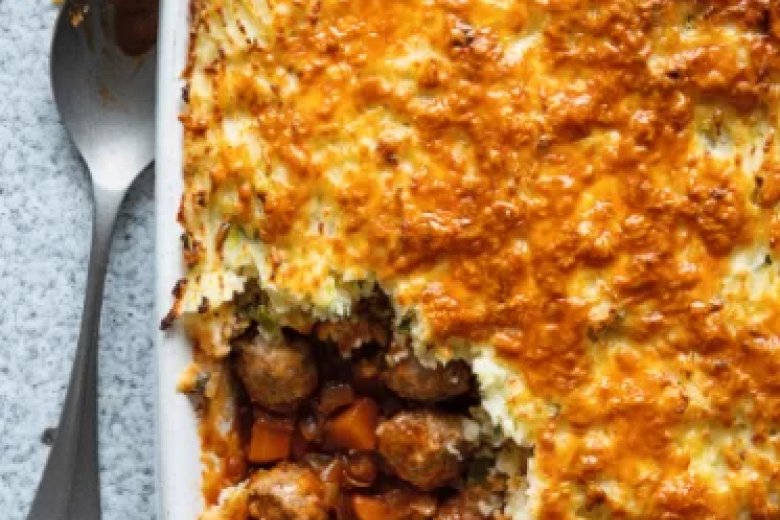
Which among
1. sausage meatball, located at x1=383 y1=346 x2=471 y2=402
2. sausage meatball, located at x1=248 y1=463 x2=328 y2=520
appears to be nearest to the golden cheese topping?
sausage meatball, located at x1=383 y1=346 x2=471 y2=402

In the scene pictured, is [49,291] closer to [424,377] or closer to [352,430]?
[352,430]

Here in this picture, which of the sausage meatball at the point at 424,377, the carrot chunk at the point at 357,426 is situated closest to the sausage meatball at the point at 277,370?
the carrot chunk at the point at 357,426

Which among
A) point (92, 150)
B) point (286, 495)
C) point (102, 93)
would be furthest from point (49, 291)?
point (286, 495)

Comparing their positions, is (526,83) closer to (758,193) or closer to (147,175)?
(758,193)

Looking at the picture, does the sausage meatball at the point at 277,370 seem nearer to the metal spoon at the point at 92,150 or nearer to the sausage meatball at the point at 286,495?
the sausage meatball at the point at 286,495

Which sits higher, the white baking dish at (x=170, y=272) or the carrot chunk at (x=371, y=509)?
the white baking dish at (x=170, y=272)

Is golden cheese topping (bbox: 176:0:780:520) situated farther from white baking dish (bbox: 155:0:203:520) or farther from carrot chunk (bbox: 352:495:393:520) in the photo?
carrot chunk (bbox: 352:495:393:520)
